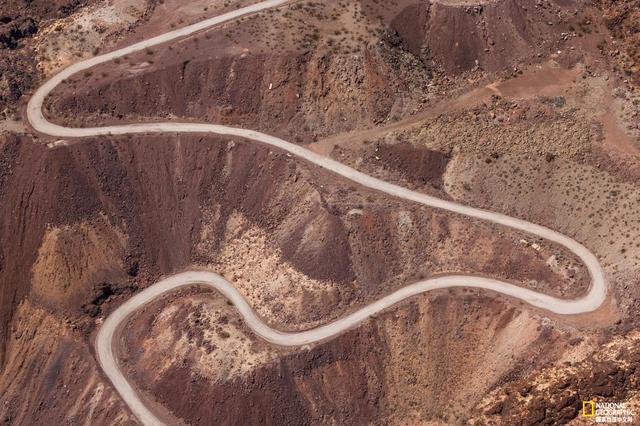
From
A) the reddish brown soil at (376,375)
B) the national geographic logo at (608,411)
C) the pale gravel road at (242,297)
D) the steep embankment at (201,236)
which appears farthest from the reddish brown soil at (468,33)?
the national geographic logo at (608,411)

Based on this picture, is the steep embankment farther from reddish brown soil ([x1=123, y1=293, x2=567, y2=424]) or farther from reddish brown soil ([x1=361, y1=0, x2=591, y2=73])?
reddish brown soil ([x1=361, y1=0, x2=591, y2=73])

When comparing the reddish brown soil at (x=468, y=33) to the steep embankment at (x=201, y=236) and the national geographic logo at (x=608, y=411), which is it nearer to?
the steep embankment at (x=201, y=236)

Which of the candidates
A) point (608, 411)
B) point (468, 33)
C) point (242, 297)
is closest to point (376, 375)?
point (242, 297)

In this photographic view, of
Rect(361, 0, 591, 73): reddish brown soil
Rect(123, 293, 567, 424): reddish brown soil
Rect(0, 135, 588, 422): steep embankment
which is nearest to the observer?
Rect(123, 293, 567, 424): reddish brown soil

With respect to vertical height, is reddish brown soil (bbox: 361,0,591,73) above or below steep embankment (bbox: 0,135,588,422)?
above

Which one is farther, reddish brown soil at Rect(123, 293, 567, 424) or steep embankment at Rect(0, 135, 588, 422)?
steep embankment at Rect(0, 135, 588, 422)

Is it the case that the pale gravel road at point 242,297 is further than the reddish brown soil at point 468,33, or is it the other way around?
the reddish brown soil at point 468,33

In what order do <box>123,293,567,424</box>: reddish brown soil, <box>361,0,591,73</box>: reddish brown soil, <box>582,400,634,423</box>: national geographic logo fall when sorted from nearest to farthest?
<box>582,400,634,423</box>: national geographic logo, <box>123,293,567,424</box>: reddish brown soil, <box>361,0,591,73</box>: reddish brown soil

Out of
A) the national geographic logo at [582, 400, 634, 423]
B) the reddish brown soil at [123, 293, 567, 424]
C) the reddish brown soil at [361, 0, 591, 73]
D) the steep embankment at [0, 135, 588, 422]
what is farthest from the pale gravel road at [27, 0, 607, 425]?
the reddish brown soil at [361, 0, 591, 73]

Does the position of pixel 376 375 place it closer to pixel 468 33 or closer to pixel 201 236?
pixel 201 236

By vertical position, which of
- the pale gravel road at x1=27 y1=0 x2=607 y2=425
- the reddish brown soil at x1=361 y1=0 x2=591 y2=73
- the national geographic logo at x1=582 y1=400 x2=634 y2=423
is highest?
the reddish brown soil at x1=361 y1=0 x2=591 y2=73
